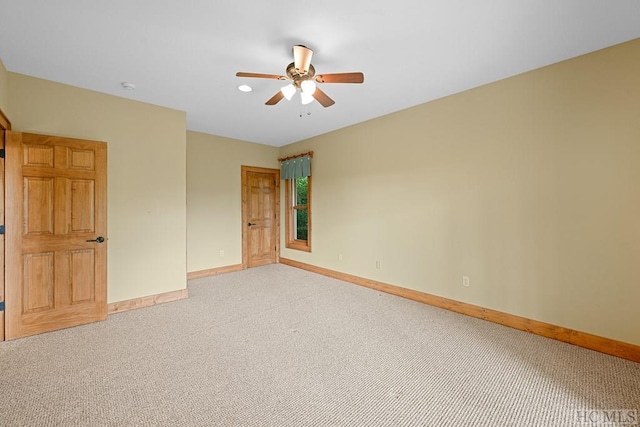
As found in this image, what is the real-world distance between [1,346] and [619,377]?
5273 millimetres

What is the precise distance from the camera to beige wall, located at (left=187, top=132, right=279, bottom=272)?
16.0 feet

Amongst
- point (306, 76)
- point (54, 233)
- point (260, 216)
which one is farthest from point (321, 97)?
point (260, 216)

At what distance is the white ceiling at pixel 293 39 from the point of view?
190cm

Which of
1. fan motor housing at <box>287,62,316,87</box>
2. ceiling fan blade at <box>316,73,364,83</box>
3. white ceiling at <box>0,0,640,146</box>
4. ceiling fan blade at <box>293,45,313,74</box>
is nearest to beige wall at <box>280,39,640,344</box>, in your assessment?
white ceiling at <box>0,0,640,146</box>

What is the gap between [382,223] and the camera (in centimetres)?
416

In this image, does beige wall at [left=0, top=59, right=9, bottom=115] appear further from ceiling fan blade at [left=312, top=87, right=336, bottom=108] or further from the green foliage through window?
the green foliage through window

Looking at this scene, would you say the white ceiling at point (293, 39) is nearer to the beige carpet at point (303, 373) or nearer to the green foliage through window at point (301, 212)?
the green foliage through window at point (301, 212)

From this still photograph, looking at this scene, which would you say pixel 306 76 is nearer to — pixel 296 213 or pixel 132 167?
pixel 132 167

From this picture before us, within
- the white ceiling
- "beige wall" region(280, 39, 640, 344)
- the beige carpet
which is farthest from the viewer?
"beige wall" region(280, 39, 640, 344)

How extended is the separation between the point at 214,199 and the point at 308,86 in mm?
3524

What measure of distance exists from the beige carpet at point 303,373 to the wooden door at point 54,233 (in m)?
0.27

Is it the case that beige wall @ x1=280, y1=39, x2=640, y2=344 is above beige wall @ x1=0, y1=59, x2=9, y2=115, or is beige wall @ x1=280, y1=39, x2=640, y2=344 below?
below

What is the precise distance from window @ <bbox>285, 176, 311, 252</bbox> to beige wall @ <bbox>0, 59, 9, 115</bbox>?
4090 millimetres

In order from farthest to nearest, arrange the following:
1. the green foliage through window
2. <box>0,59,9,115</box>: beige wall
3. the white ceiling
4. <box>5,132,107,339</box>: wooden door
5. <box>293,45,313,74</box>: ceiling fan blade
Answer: the green foliage through window → <box>5,132,107,339</box>: wooden door → <box>0,59,9,115</box>: beige wall → <box>293,45,313,74</box>: ceiling fan blade → the white ceiling
